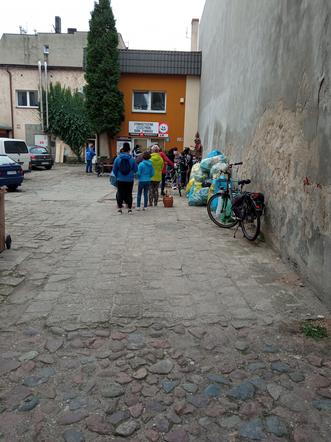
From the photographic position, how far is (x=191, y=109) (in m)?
23.3

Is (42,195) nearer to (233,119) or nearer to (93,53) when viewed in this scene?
(233,119)

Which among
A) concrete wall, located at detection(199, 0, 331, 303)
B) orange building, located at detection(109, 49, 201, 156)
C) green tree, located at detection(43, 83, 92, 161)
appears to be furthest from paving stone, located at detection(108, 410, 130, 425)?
green tree, located at detection(43, 83, 92, 161)

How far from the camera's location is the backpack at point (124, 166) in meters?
10.0

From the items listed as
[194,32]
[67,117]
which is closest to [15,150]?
[67,117]

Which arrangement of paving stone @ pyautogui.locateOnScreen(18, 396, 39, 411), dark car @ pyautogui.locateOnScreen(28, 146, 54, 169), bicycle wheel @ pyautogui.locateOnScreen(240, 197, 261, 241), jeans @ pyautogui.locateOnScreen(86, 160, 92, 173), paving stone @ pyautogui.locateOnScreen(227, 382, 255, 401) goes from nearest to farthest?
paving stone @ pyautogui.locateOnScreen(18, 396, 39, 411), paving stone @ pyautogui.locateOnScreen(227, 382, 255, 401), bicycle wheel @ pyautogui.locateOnScreen(240, 197, 261, 241), jeans @ pyautogui.locateOnScreen(86, 160, 92, 173), dark car @ pyautogui.locateOnScreen(28, 146, 54, 169)

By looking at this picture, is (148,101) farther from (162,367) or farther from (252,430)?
(252,430)

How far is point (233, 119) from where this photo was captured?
35.6 feet

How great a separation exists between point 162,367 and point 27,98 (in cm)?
3353

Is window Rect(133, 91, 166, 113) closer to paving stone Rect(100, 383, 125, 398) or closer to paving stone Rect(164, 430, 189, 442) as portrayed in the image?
paving stone Rect(100, 383, 125, 398)

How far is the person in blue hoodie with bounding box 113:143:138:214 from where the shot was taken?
33.0ft

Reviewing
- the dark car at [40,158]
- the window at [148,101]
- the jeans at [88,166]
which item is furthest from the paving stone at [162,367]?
the dark car at [40,158]

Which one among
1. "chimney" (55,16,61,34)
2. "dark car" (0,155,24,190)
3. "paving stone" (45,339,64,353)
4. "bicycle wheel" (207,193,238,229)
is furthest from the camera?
"chimney" (55,16,61,34)

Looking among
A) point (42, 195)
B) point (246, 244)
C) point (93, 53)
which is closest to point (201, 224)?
point (246, 244)

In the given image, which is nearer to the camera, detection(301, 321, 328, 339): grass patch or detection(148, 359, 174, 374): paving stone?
detection(148, 359, 174, 374): paving stone
